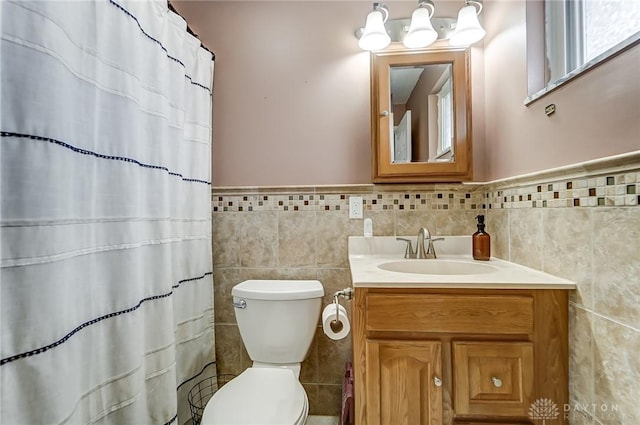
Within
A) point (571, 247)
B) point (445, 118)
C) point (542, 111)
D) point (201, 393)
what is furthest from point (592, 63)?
point (201, 393)

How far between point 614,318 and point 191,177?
61.9 inches

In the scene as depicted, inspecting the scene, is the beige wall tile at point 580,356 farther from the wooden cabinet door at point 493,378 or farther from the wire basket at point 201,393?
the wire basket at point 201,393

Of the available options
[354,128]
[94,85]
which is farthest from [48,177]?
[354,128]

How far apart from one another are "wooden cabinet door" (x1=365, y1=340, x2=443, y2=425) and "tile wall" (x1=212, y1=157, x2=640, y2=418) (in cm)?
42

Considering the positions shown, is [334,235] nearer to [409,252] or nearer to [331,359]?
[409,252]

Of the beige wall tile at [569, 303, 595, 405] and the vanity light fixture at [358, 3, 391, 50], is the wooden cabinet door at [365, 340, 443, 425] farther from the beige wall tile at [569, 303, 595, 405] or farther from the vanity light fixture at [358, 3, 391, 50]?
the vanity light fixture at [358, 3, 391, 50]

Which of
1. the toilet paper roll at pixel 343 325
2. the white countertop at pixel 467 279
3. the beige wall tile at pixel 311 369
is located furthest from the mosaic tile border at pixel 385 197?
the beige wall tile at pixel 311 369

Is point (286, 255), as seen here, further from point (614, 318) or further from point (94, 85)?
point (614, 318)

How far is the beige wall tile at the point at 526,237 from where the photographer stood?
41.6 inches

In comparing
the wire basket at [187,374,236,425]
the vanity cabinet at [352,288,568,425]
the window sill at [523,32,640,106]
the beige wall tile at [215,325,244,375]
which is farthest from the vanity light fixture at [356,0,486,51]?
the wire basket at [187,374,236,425]

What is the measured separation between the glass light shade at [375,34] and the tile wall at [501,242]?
701 millimetres

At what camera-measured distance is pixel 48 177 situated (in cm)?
69

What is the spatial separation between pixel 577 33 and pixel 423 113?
0.60 m

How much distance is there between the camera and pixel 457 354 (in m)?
0.91
